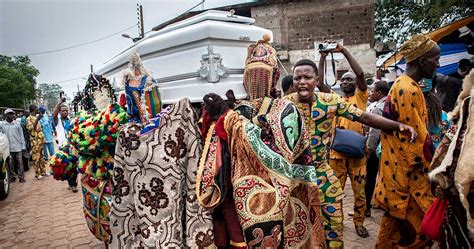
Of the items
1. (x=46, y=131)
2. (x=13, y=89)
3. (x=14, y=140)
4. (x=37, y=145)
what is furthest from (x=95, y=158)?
(x=13, y=89)

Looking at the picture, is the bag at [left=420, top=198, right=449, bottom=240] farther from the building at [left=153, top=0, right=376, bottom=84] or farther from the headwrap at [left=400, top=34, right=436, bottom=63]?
the building at [left=153, top=0, right=376, bottom=84]

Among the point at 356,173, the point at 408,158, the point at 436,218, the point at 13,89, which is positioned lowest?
the point at 356,173

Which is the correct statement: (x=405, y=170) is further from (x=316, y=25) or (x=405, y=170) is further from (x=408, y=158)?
(x=316, y=25)

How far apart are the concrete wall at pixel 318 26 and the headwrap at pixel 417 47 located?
12.6 metres

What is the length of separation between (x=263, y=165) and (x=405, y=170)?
1.44 m

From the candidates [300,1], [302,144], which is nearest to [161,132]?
[302,144]

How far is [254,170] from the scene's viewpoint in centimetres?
174

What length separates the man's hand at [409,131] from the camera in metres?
2.38

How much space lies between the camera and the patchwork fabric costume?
1.96 meters

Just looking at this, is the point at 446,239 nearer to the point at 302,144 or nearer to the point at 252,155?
the point at 302,144

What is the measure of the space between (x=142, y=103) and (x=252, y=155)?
911mm

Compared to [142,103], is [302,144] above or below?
below

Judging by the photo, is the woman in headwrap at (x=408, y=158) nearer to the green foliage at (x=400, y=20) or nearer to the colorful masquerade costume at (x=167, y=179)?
the colorful masquerade costume at (x=167, y=179)

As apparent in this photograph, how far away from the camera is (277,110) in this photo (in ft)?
6.16
